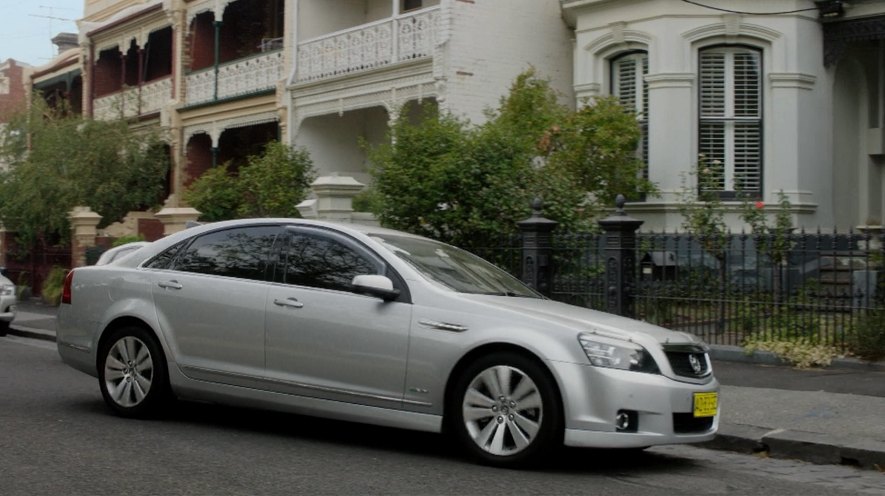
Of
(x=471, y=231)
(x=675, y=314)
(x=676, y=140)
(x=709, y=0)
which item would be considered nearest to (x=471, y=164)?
(x=471, y=231)

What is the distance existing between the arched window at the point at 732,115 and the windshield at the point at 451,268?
31.1 ft

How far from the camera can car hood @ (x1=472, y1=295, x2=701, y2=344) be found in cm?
673

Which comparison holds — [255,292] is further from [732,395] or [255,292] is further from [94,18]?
[94,18]

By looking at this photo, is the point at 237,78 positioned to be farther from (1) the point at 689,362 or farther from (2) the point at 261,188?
(1) the point at 689,362

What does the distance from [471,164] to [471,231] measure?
2.71ft

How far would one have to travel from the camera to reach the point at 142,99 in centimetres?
2858

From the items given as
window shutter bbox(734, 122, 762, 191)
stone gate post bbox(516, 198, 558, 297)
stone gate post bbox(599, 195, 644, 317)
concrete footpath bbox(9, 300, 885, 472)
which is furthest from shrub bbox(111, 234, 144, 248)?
concrete footpath bbox(9, 300, 885, 472)

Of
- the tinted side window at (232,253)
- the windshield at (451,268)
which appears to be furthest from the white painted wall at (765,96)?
the tinted side window at (232,253)

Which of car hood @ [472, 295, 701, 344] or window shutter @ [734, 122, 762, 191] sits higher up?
window shutter @ [734, 122, 762, 191]

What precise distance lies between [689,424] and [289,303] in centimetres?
277

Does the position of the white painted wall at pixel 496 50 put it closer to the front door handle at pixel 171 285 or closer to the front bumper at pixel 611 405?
the front door handle at pixel 171 285

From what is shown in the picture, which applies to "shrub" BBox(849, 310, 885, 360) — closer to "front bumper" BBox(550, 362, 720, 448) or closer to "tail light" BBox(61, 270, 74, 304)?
"front bumper" BBox(550, 362, 720, 448)

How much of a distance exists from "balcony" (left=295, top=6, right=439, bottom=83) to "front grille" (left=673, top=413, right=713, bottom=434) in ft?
43.7

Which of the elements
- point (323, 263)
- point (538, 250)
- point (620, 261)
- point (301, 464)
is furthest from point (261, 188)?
point (301, 464)
